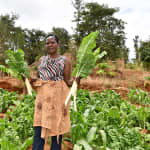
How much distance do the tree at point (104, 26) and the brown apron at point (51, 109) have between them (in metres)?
16.1

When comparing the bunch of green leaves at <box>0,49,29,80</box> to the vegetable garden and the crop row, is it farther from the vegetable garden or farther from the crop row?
the crop row

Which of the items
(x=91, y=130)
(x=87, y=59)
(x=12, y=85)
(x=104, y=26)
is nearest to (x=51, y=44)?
(x=87, y=59)

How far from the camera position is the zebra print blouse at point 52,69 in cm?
206

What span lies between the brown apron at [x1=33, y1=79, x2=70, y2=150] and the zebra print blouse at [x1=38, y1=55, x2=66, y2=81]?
60mm

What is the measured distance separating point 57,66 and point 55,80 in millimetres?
162

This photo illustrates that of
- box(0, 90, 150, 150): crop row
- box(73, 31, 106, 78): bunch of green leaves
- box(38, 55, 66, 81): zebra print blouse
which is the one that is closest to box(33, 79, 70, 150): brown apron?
box(38, 55, 66, 81): zebra print blouse

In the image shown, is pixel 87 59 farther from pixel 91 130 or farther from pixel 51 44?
pixel 91 130

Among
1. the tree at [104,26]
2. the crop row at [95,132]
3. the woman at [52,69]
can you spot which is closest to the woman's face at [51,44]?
the woman at [52,69]

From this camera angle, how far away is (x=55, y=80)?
2068 millimetres

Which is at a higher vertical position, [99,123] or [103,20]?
[103,20]

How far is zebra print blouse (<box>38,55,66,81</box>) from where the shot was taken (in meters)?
2.06

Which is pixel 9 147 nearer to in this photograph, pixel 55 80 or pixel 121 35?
pixel 55 80

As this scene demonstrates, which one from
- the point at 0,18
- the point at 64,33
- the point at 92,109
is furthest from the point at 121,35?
the point at 92,109

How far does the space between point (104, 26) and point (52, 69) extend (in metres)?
17.8
